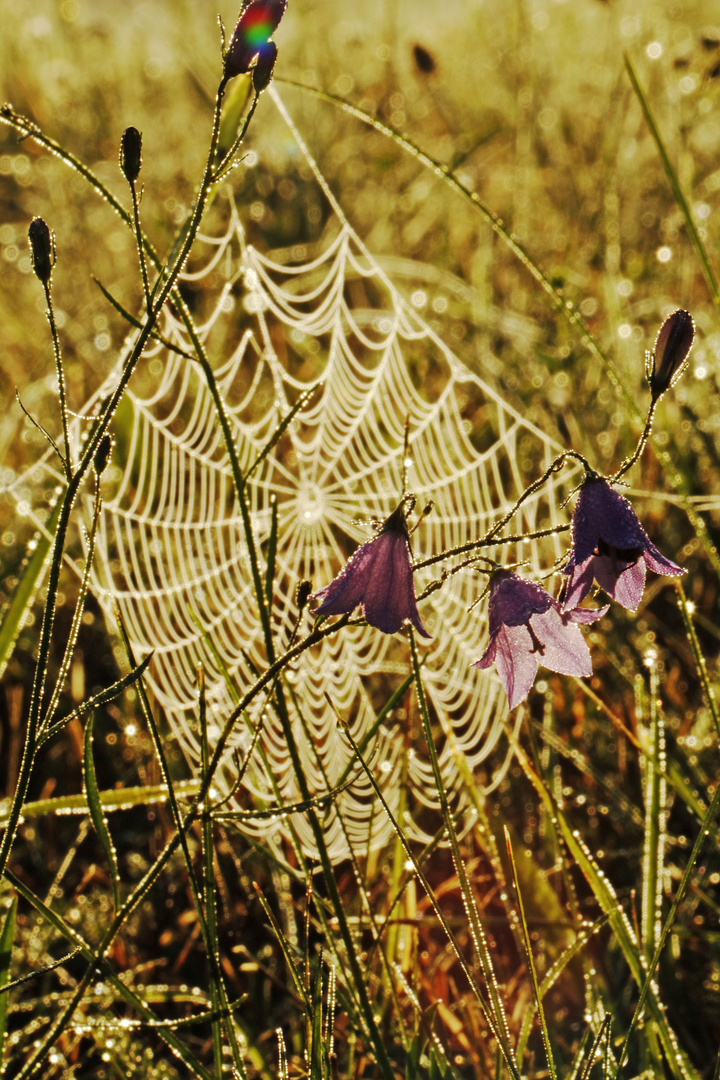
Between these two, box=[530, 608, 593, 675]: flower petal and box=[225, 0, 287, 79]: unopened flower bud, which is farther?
box=[530, 608, 593, 675]: flower petal

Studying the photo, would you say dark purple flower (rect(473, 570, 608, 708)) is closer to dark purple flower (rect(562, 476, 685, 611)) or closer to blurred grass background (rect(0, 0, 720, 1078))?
dark purple flower (rect(562, 476, 685, 611))

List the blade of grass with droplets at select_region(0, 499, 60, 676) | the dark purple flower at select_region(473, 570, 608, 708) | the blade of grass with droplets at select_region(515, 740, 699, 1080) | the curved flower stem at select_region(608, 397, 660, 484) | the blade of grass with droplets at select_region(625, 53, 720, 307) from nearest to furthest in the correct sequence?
the curved flower stem at select_region(608, 397, 660, 484)
the dark purple flower at select_region(473, 570, 608, 708)
the blade of grass with droplets at select_region(515, 740, 699, 1080)
the blade of grass with droplets at select_region(0, 499, 60, 676)
the blade of grass with droplets at select_region(625, 53, 720, 307)

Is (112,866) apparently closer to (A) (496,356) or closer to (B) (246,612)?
(B) (246,612)

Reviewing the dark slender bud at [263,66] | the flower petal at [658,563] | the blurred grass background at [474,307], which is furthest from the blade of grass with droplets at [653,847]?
the dark slender bud at [263,66]

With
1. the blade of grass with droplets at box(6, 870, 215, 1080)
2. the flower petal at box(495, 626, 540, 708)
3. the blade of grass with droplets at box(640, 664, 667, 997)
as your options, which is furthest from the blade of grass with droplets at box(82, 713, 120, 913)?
the blade of grass with droplets at box(640, 664, 667, 997)

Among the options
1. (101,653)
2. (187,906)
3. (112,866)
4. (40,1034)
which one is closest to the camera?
(112,866)

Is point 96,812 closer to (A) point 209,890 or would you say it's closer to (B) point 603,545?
(A) point 209,890

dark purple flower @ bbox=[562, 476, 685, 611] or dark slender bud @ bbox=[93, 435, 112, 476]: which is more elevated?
dark slender bud @ bbox=[93, 435, 112, 476]

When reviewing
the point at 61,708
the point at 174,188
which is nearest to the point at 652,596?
the point at 61,708
